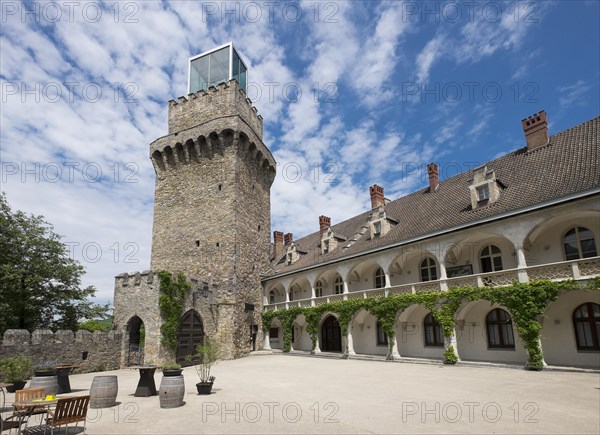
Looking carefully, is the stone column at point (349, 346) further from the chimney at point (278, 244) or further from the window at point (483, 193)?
the chimney at point (278, 244)

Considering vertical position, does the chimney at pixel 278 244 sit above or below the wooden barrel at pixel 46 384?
above

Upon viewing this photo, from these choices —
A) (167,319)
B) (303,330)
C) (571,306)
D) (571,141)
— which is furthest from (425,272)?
(167,319)

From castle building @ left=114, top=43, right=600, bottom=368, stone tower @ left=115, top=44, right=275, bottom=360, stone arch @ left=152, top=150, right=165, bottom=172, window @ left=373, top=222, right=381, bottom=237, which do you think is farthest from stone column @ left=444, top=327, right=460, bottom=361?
stone arch @ left=152, top=150, right=165, bottom=172

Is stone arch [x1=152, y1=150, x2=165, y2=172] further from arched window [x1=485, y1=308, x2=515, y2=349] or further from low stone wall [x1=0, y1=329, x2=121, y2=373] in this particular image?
arched window [x1=485, y1=308, x2=515, y2=349]

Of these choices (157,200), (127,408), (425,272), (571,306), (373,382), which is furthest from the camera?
(157,200)

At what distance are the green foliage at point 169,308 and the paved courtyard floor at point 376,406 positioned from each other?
19.4ft

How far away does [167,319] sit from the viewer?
20.4 metres

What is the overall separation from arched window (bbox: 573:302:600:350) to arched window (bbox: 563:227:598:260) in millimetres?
2039

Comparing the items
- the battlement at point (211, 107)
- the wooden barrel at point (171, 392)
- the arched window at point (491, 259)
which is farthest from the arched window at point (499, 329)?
the battlement at point (211, 107)

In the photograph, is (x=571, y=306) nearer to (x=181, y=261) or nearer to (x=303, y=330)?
(x=303, y=330)

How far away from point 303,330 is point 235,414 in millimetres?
21964

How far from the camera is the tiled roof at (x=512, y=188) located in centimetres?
1605

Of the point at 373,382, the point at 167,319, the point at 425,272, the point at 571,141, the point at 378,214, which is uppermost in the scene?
the point at 571,141

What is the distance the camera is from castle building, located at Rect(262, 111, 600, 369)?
605 inches
